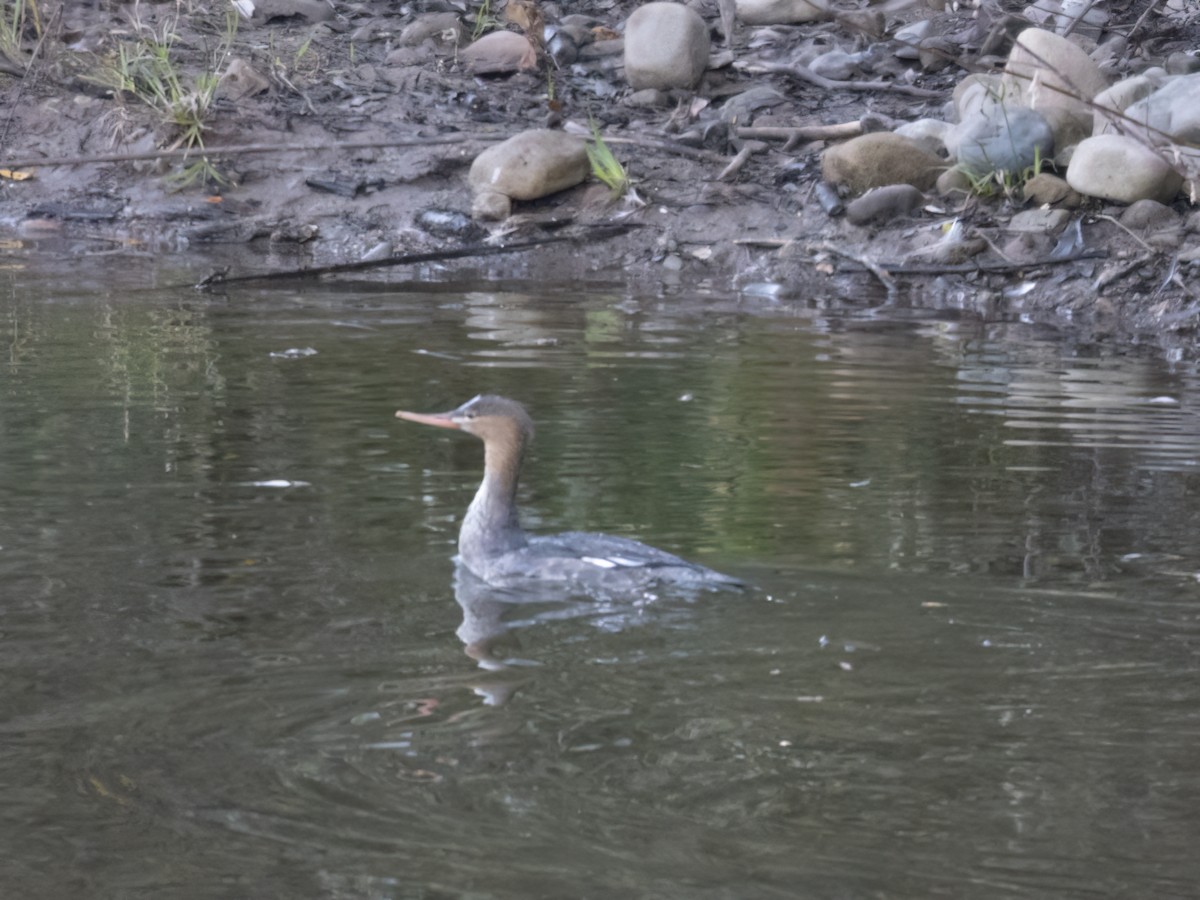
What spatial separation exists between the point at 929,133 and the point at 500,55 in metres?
4.31

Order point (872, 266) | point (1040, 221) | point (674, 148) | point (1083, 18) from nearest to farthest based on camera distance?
1. point (1040, 221)
2. point (872, 266)
3. point (674, 148)
4. point (1083, 18)

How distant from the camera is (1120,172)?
12133mm

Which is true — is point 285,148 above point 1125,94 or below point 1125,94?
below

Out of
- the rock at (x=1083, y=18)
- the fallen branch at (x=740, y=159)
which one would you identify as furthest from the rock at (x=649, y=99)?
the rock at (x=1083, y=18)

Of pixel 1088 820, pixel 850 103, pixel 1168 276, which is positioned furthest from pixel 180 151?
pixel 1088 820

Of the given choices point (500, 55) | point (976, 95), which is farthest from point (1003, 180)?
point (500, 55)

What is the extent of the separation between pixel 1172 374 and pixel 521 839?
703cm

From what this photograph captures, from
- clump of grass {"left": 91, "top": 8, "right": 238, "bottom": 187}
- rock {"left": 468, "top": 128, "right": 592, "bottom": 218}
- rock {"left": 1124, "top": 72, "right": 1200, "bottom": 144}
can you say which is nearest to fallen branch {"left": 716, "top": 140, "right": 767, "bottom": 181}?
rock {"left": 468, "top": 128, "right": 592, "bottom": 218}

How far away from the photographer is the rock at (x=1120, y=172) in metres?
12.0

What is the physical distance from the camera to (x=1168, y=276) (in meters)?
11.7

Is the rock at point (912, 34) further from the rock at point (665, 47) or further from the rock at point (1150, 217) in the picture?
the rock at point (1150, 217)

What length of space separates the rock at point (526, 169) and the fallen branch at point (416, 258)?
18.3 inches

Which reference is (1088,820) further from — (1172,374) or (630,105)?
(630,105)

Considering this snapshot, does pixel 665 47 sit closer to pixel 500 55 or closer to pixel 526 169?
pixel 500 55
